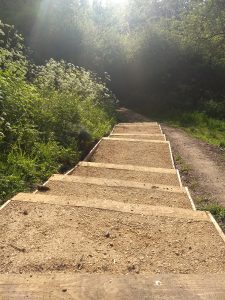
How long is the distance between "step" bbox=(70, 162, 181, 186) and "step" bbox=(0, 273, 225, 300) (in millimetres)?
3486

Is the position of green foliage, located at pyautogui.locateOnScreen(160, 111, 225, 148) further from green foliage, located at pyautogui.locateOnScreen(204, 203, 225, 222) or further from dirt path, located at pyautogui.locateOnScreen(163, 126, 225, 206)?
green foliage, located at pyautogui.locateOnScreen(204, 203, 225, 222)

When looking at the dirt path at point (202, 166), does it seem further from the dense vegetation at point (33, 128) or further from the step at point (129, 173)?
the dense vegetation at point (33, 128)

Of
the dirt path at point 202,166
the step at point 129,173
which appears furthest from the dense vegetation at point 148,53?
the step at point 129,173

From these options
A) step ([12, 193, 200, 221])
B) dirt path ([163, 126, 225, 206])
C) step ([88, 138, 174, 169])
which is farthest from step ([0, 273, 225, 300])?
step ([88, 138, 174, 169])

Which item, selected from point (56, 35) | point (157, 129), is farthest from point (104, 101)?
point (56, 35)

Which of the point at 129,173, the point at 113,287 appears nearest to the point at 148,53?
the point at 129,173

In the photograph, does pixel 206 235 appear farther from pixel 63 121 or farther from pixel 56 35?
pixel 56 35

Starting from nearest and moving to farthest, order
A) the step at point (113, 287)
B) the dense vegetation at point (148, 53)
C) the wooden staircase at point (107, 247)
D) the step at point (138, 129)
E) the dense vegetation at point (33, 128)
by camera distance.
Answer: the step at point (113, 287)
the wooden staircase at point (107, 247)
the dense vegetation at point (33, 128)
the step at point (138, 129)
the dense vegetation at point (148, 53)

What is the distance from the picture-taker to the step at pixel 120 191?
16.6 feet

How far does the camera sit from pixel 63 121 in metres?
8.41

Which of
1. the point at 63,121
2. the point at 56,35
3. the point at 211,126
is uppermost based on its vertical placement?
the point at 56,35

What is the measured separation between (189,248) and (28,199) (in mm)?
2042

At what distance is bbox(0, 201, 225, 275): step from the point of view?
3037 millimetres

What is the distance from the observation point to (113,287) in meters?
2.64
